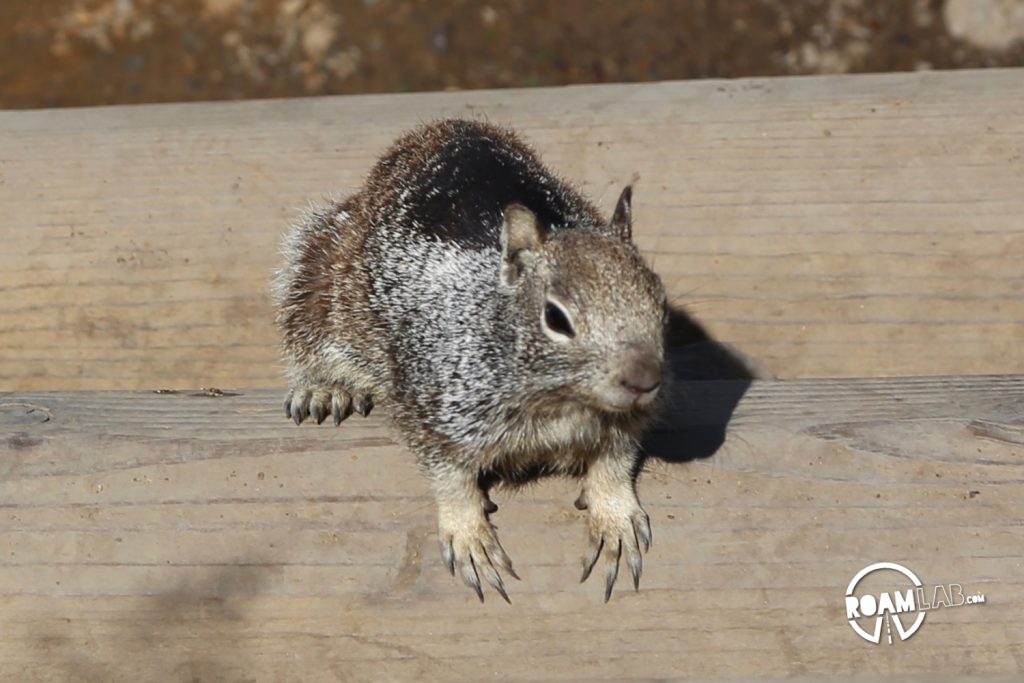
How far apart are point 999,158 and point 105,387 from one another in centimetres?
231

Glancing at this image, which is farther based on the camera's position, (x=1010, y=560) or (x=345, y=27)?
(x=345, y=27)

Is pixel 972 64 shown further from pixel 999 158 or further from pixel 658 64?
pixel 999 158

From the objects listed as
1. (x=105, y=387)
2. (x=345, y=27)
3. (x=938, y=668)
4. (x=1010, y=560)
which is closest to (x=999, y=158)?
(x=1010, y=560)

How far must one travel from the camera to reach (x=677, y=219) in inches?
119

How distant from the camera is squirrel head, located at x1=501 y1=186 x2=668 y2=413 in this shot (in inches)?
85.0

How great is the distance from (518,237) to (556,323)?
20 centimetres

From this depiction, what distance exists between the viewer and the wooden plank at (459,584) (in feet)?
6.94

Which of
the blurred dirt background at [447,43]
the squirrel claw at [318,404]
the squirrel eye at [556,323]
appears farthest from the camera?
the blurred dirt background at [447,43]

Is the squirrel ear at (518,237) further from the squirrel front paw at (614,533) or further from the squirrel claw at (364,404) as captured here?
the squirrel claw at (364,404)

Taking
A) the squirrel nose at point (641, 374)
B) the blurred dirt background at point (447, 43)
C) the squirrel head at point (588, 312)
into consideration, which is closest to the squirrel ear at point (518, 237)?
the squirrel head at point (588, 312)

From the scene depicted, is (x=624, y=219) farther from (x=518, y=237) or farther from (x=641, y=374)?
(x=641, y=374)

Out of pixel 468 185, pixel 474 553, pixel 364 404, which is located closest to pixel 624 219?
pixel 468 185

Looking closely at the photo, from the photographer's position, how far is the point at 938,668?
208 cm

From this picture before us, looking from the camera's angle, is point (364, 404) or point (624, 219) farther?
point (364, 404)
